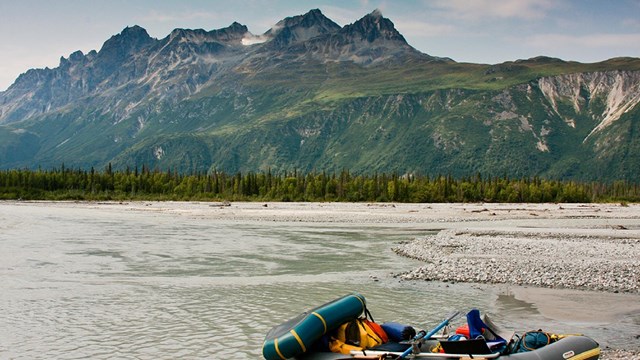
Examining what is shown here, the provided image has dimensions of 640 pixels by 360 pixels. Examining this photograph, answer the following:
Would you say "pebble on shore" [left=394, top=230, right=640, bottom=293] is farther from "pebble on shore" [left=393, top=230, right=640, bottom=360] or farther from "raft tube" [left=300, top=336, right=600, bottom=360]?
"raft tube" [left=300, top=336, right=600, bottom=360]

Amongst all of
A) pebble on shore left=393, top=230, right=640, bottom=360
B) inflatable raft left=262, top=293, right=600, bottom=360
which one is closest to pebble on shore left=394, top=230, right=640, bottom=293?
pebble on shore left=393, top=230, right=640, bottom=360

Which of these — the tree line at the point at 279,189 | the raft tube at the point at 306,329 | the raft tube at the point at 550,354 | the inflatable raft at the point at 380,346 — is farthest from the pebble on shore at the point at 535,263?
the tree line at the point at 279,189

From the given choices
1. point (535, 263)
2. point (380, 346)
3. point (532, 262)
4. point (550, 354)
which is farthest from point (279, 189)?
point (550, 354)

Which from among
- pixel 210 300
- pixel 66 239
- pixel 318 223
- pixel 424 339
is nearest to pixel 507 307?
pixel 424 339

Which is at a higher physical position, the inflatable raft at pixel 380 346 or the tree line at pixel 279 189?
the tree line at pixel 279 189

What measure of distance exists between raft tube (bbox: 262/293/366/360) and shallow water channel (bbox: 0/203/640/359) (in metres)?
2.80

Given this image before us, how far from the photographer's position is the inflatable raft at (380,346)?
14.1 m

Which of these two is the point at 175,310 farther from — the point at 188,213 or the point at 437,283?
the point at 188,213

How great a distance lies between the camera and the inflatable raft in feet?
46.2

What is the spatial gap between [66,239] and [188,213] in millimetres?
44611

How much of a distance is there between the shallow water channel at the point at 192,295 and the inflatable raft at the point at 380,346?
298 centimetres

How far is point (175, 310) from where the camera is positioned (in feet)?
79.5

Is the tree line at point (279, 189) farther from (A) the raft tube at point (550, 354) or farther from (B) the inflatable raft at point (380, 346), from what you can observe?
(A) the raft tube at point (550, 354)

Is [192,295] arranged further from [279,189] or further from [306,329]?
[279,189]
